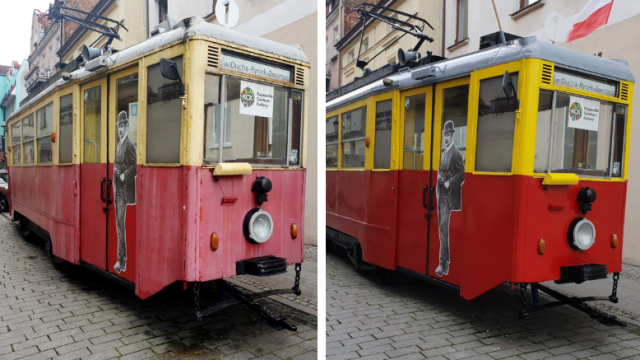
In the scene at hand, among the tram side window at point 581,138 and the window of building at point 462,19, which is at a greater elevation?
the window of building at point 462,19

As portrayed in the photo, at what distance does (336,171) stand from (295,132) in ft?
4.35

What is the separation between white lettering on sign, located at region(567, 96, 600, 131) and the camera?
3477mm

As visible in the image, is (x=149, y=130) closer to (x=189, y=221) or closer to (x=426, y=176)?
(x=189, y=221)

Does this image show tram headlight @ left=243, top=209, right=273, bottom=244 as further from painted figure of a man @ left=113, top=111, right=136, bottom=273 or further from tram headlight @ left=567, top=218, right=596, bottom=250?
tram headlight @ left=567, top=218, right=596, bottom=250

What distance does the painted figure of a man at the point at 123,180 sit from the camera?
3922 mm

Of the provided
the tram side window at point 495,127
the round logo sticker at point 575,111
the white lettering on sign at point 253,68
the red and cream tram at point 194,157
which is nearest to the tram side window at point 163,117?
the red and cream tram at point 194,157

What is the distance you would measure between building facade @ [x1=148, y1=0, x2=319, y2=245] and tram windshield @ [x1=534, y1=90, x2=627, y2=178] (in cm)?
173

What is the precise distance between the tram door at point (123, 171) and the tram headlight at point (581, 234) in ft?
10.8

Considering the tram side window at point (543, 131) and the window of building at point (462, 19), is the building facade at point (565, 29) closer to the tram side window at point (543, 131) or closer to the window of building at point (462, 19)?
the window of building at point (462, 19)

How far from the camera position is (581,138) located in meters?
3.55

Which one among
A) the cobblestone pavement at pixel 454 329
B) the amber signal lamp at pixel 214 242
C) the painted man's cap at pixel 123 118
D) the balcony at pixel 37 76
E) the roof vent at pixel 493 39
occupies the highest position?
the roof vent at pixel 493 39

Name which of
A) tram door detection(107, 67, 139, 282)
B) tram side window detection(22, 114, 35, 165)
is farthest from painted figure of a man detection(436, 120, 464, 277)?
tram side window detection(22, 114, 35, 165)

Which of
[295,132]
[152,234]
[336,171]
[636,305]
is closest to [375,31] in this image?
[295,132]

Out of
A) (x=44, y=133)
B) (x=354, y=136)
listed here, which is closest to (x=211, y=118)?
(x=354, y=136)
